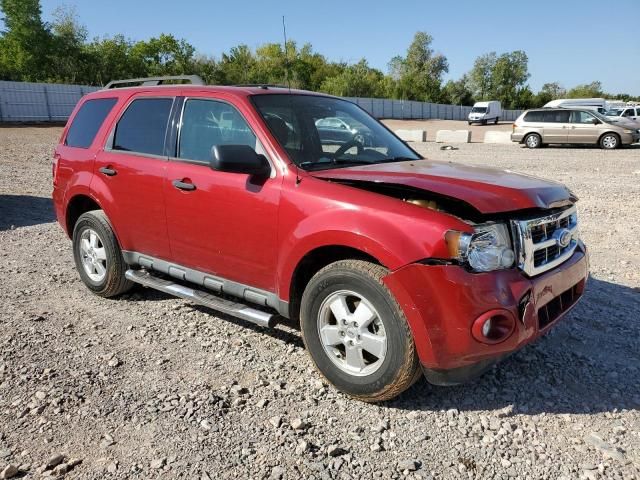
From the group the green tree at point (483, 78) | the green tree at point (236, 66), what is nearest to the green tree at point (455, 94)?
the green tree at point (483, 78)

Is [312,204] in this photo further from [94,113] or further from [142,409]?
[94,113]

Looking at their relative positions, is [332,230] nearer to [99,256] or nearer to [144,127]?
[144,127]

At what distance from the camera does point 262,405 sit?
328 cm

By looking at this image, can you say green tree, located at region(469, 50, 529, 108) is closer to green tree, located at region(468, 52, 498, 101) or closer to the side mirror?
green tree, located at region(468, 52, 498, 101)

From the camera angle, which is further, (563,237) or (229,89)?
(229,89)

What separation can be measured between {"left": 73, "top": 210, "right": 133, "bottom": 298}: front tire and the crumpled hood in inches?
92.9

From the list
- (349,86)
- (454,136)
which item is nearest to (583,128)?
(454,136)

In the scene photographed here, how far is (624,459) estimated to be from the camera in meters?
2.73

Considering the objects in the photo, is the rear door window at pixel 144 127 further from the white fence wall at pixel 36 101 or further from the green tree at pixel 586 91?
the green tree at pixel 586 91

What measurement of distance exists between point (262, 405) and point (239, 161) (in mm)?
1546

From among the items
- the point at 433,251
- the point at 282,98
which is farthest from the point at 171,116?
the point at 433,251

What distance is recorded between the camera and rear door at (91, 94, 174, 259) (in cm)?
433

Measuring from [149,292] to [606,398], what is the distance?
4.08 m

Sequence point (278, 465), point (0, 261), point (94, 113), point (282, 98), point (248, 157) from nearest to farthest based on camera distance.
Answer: point (278, 465)
point (248, 157)
point (282, 98)
point (94, 113)
point (0, 261)
